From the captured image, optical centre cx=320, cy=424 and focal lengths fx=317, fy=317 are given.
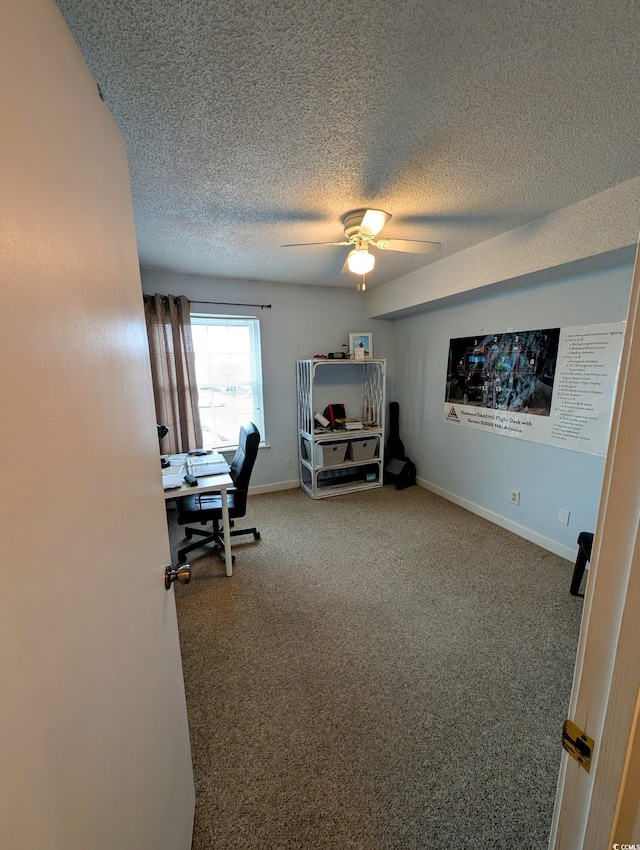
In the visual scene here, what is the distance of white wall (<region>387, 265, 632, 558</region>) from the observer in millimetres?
2266

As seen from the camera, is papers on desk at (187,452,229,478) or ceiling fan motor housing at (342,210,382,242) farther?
papers on desk at (187,452,229,478)

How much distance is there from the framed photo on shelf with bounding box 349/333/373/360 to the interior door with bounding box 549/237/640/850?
3280mm

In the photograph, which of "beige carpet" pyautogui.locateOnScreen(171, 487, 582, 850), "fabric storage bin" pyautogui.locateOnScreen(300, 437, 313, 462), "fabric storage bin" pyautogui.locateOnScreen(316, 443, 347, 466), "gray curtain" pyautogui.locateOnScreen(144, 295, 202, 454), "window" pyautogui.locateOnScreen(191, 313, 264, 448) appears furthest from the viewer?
"fabric storage bin" pyautogui.locateOnScreen(300, 437, 313, 462)

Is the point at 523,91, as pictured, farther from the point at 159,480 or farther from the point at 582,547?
the point at 582,547

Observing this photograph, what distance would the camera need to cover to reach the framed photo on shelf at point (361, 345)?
3.69 meters

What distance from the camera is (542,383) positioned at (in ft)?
8.20

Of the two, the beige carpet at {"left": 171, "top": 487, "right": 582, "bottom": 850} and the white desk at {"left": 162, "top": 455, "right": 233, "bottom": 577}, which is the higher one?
the white desk at {"left": 162, "top": 455, "right": 233, "bottom": 577}

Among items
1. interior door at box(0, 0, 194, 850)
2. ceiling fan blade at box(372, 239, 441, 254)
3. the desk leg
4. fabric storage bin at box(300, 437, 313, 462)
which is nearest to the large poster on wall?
ceiling fan blade at box(372, 239, 441, 254)

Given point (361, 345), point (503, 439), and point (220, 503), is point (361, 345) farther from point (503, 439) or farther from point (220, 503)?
point (220, 503)

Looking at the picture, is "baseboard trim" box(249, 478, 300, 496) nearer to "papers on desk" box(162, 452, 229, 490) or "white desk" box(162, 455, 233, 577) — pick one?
"papers on desk" box(162, 452, 229, 490)

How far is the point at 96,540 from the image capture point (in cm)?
55

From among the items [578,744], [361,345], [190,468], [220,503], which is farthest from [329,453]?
[578,744]

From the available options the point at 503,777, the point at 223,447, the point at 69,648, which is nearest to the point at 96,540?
the point at 69,648

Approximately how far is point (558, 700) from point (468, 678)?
0.38 m
